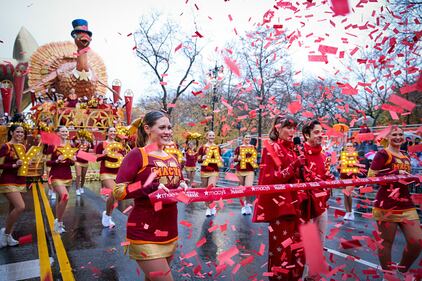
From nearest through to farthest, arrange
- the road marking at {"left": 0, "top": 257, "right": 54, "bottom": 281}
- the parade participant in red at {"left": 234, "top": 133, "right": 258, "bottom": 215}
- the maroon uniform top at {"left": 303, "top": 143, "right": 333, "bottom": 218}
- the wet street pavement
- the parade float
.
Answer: the maroon uniform top at {"left": 303, "top": 143, "right": 333, "bottom": 218}, the road marking at {"left": 0, "top": 257, "right": 54, "bottom": 281}, the wet street pavement, the parade participant in red at {"left": 234, "top": 133, "right": 258, "bottom": 215}, the parade float

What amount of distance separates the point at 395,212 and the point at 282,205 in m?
1.58

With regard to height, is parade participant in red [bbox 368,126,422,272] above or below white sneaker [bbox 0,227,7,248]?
above

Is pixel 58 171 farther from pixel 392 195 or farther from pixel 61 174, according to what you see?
pixel 392 195

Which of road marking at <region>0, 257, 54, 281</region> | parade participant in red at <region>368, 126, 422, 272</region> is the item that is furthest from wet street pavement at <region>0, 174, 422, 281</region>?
parade participant in red at <region>368, 126, 422, 272</region>

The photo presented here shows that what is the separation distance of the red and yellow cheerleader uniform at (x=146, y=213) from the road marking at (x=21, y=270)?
2.46 meters

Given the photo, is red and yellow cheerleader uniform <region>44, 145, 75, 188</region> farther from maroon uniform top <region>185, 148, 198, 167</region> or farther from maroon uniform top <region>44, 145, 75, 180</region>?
maroon uniform top <region>185, 148, 198, 167</region>

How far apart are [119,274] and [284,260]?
2272mm

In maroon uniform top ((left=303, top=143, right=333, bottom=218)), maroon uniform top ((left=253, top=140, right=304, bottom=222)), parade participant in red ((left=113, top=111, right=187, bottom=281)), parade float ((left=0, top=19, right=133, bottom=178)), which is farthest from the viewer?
parade float ((left=0, top=19, right=133, bottom=178))

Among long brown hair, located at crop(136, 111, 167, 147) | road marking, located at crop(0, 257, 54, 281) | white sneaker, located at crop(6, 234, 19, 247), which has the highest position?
long brown hair, located at crop(136, 111, 167, 147)

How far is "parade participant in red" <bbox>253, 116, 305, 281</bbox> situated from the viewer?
3.32 meters

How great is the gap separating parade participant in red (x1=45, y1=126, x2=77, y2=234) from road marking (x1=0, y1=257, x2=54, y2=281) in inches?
64.2

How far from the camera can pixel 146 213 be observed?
2600mm

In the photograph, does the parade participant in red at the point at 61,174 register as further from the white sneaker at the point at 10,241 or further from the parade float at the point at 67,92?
the parade float at the point at 67,92

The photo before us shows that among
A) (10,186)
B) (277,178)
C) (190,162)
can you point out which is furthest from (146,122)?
(190,162)
